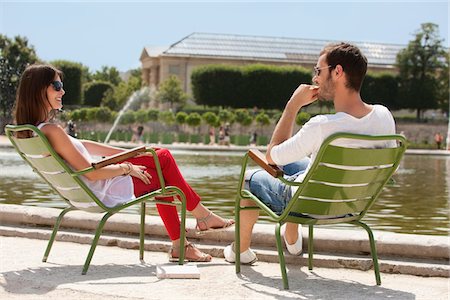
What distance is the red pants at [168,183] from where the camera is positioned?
4555 mm

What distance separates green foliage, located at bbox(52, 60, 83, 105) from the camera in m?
71.8

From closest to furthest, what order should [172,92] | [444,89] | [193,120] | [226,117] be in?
[193,120], [226,117], [444,89], [172,92]

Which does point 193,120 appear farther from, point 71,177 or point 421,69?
point 71,177

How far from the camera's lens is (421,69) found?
6450 centimetres

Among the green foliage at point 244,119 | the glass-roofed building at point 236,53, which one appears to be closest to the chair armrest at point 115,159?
the green foliage at point 244,119

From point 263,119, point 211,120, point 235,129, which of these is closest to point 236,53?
point 235,129

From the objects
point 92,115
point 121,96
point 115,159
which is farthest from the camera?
point 121,96

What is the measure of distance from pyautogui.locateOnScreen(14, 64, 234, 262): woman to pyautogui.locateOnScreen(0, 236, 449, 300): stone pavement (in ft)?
1.05

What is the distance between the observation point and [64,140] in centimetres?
428

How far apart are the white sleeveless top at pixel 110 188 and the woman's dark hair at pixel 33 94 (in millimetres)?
235

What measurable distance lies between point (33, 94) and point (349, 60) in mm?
1745

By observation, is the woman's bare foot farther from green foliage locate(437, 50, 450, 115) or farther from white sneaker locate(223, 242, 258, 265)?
green foliage locate(437, 50, 450, 115)

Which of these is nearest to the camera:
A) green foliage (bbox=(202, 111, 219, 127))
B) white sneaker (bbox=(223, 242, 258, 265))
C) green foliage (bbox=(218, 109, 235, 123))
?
white sneaker (bbox=(223, 242, 258, 265))

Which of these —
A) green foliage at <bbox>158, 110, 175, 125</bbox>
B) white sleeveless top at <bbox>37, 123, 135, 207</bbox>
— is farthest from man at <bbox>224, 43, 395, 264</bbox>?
green foliage at <bbox>158, 110, 175, 125</bbox>
